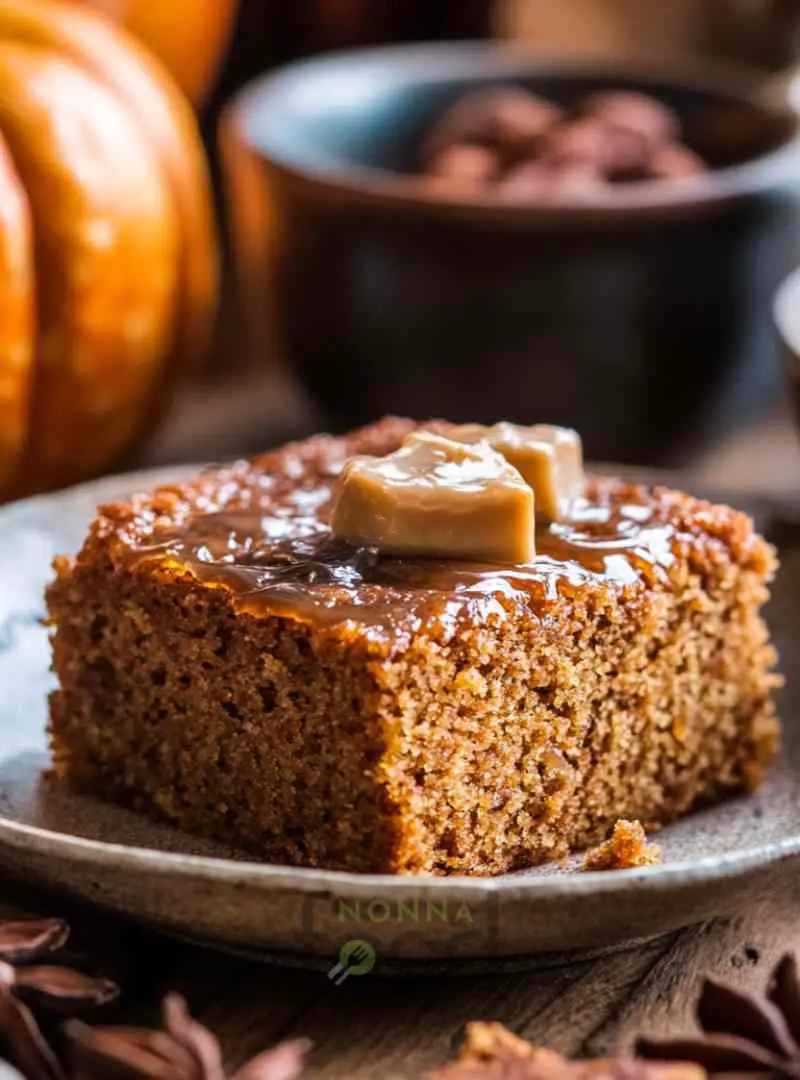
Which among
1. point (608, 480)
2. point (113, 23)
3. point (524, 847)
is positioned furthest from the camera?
point (113, 23)

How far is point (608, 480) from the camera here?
1.92 metres

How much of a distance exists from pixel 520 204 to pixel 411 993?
1399mm

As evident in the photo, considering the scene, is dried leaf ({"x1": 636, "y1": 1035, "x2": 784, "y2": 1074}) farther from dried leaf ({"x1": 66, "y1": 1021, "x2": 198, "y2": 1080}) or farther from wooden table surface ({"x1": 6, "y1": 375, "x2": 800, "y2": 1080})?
dried leaf ({"x1": 66, "y1": 1021, "x2": 198, "y2": 1080})

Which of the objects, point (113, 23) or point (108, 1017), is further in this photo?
point (113, 23)

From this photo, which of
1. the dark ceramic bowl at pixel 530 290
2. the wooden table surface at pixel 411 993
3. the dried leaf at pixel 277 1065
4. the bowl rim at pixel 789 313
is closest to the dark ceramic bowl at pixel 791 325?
the bowl rim at pixel 789 313

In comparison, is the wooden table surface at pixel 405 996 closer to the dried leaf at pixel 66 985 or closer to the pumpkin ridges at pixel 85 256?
the dried leaf at pixel 66 985

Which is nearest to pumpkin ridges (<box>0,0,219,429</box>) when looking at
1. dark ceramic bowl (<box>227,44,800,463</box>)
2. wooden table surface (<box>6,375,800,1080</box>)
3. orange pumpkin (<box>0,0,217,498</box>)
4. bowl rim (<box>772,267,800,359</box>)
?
orange pumpkin (<box>0,0,217,498</box>)

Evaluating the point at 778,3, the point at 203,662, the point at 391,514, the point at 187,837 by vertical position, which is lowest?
the point at 187,837

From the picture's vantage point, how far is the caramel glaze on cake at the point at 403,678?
1.52 meters

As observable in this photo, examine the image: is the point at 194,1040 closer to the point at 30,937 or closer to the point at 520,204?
the point at 30,937

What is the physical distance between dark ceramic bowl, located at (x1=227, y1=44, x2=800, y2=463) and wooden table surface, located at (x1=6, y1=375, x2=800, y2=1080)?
122cm

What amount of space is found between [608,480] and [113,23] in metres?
1.74

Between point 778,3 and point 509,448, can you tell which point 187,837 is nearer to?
point 509,448

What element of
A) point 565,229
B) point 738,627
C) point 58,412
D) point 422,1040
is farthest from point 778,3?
point 422,1040
